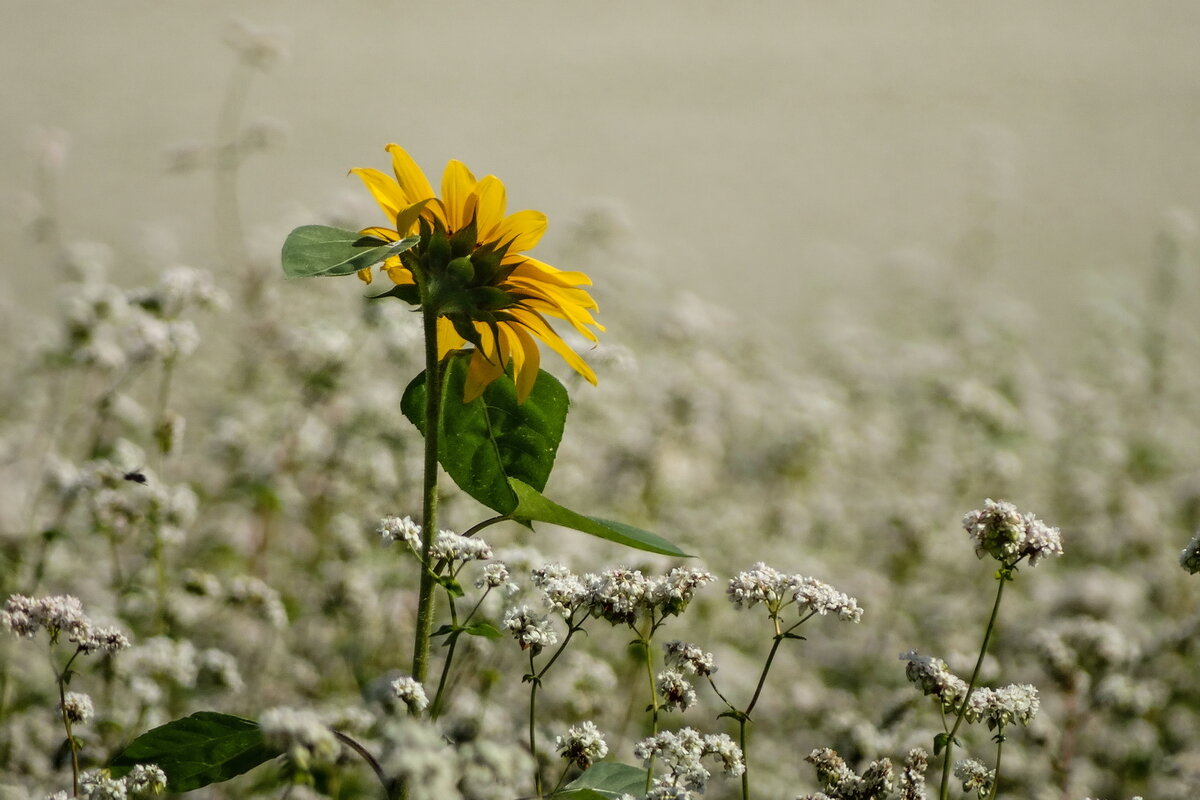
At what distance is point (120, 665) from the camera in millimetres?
2191

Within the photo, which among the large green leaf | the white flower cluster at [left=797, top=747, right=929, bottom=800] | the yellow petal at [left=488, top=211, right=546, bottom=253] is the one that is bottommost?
the white flower cluster at [left=797, top=747, right=929, bottom=800]

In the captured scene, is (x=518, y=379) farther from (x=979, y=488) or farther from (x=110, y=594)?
(x=979, y=488)

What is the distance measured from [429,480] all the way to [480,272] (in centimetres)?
23

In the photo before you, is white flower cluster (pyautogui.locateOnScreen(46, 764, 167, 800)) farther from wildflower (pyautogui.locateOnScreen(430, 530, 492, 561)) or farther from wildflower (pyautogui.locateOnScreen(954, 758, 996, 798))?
wildflower (pyautogui.locateOnScreen(954, 758, 996, 798))

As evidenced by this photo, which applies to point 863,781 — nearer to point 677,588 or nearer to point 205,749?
point 677,588

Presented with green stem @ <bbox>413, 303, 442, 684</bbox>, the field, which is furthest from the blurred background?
green stem @ <bbox>413, 303, 442, 684</bbox>

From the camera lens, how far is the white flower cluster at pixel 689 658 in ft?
4.70

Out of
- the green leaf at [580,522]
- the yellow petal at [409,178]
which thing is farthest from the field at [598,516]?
the yellow petal at [409,178]

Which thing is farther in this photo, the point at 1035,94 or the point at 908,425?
the point at 1035,94

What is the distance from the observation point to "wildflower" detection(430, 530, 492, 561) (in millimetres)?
1347

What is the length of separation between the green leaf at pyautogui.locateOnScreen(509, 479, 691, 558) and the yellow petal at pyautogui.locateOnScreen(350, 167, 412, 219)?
336mm

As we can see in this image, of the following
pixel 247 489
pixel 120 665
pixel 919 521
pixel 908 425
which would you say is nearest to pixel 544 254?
pixel 908 425

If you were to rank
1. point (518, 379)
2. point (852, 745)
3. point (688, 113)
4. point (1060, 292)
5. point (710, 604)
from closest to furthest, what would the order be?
point (518, 379)
point (852, 745)
point (710, 604)
point (1060, 292)
point (688, 113)

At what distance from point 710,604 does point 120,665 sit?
6.98 feet
